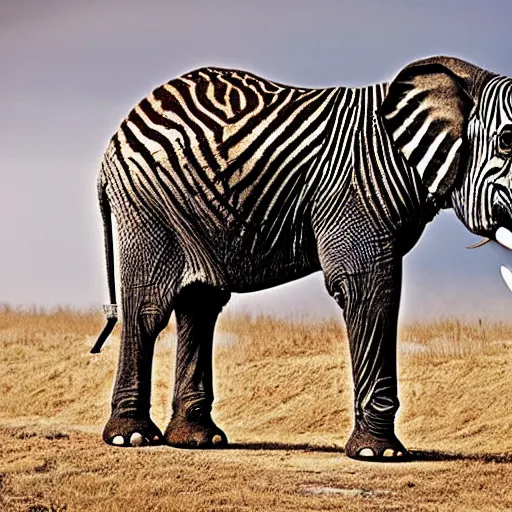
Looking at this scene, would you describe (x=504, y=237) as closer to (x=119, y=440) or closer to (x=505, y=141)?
(x=505, y=141)

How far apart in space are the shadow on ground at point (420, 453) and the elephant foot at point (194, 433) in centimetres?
13

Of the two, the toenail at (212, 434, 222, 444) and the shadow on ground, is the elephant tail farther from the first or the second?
the shadow on ground

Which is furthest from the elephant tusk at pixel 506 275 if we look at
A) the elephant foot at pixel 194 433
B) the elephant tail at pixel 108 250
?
the elephant tail at pixel 108 250

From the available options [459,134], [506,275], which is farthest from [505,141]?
[506,275]

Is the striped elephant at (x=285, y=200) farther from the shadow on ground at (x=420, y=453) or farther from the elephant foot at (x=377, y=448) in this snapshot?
the shadow on ground at (x=420, y=453)

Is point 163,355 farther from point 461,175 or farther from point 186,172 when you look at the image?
point 461,175

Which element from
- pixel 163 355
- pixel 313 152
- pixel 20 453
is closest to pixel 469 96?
pixel 313 152

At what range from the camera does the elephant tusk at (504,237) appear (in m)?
9.57

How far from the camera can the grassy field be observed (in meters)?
9.09

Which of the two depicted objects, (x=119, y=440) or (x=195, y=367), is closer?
(x=119, y=440)

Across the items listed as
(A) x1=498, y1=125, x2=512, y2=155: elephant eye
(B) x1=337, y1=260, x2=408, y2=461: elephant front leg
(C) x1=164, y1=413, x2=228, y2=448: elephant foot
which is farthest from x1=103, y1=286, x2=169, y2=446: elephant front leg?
(A) x1=498, y1=125, x2=512, y2=155: elephant eye

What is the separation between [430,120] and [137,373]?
2.96m

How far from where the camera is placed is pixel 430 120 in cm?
987

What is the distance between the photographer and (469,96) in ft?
32.4
